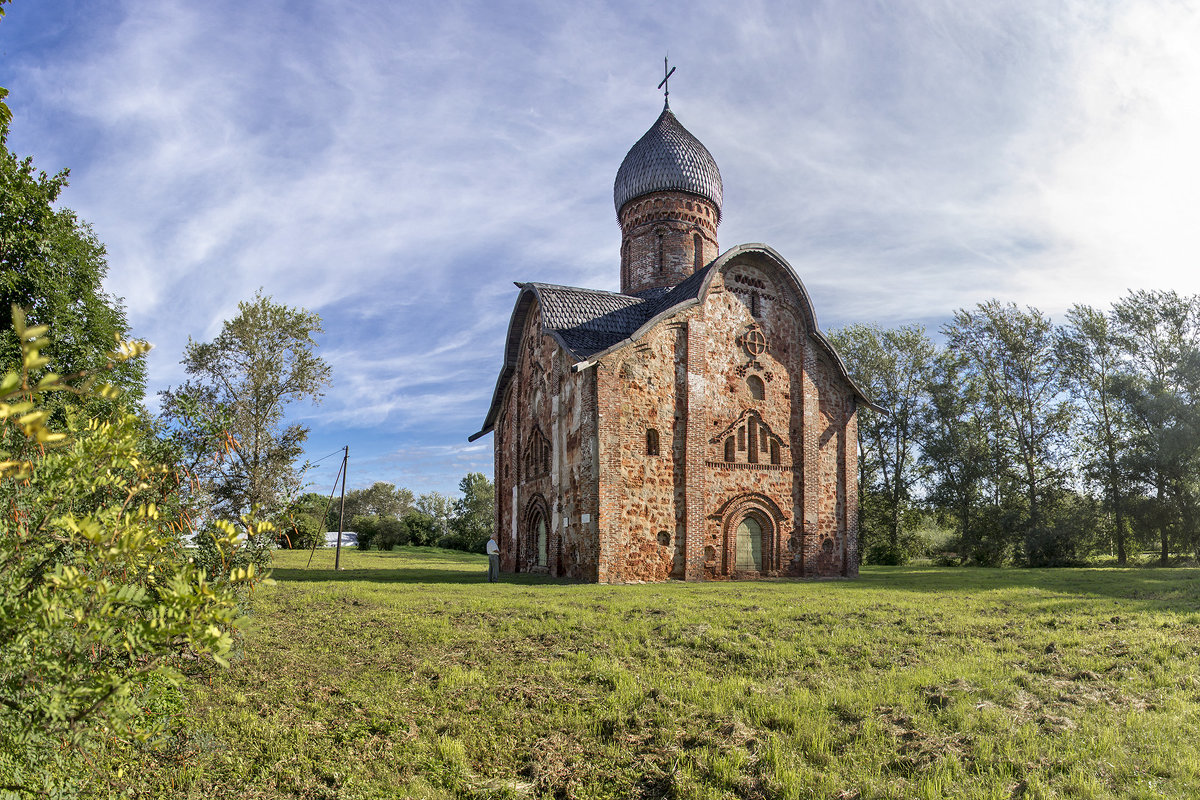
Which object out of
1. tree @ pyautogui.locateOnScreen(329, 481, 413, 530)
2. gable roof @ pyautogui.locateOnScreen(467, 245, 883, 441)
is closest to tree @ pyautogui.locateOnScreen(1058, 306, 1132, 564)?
gable roof @ pyautogui.locateOnScreen(467, 245, 883, 441)

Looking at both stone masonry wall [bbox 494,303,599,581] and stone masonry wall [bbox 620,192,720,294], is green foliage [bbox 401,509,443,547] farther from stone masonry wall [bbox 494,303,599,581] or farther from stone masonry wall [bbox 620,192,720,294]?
stone masonry wall [bbox 620,192,720,294]

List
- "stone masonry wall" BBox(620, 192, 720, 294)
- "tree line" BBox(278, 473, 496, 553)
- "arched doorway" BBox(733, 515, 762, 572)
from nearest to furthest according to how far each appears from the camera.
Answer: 1. "arched doorway" BBox(733, 515, 762, 572)
2. "stone masonry wall" BBox(620, 192, 720, 294)
3. "tree line" BBox(278, 473, 496, 553)

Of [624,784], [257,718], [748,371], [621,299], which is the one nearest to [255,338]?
[621,299]

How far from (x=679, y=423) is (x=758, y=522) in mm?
3786

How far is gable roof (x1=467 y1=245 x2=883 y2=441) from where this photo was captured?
1870cm

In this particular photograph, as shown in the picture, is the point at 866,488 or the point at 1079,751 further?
the point at 866,488

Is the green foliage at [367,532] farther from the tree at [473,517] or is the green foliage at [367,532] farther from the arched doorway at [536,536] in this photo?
the arched doorway at [536,536]

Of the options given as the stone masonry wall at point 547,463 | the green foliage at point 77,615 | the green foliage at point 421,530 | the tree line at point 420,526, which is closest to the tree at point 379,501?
the tree line at point 420,526

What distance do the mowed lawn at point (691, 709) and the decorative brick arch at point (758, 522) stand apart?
7.97 meters

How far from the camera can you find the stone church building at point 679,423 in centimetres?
1739

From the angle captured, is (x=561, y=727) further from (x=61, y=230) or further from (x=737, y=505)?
(x=61, y=230)

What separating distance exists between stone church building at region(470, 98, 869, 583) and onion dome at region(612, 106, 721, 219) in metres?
0.08

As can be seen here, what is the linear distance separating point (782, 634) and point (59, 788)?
7.60 meters

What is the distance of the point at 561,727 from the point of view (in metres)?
5.48
